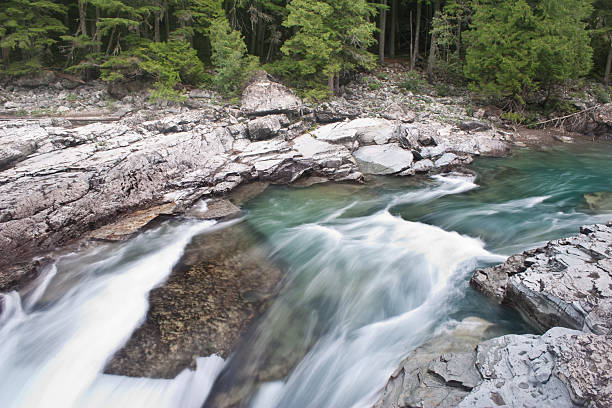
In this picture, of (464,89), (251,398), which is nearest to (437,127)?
(464,89)

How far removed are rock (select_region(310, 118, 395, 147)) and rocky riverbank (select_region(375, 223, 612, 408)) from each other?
8011 mm

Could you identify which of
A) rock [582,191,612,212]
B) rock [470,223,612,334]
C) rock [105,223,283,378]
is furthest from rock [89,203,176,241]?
rock [582,191,612,212]

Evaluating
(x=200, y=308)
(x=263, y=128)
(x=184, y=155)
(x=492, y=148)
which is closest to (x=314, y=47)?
(x=263, y=128)

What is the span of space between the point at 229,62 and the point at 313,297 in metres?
13.5

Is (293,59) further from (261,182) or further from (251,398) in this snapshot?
(251,398)

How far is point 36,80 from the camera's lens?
54.8 ft

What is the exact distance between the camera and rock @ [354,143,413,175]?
11.0m

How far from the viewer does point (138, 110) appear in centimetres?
1475

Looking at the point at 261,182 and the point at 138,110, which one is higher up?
the point at 138,110

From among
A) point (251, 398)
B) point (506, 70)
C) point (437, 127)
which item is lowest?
point (251, 398)

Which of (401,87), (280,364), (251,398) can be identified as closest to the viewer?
(251,398)

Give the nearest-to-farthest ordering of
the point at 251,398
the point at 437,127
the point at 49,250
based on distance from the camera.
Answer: the point at 251,398, the point at 49,250, the point at 437,127

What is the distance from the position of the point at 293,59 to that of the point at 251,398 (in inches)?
712

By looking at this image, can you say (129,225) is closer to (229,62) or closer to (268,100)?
(268,100)
